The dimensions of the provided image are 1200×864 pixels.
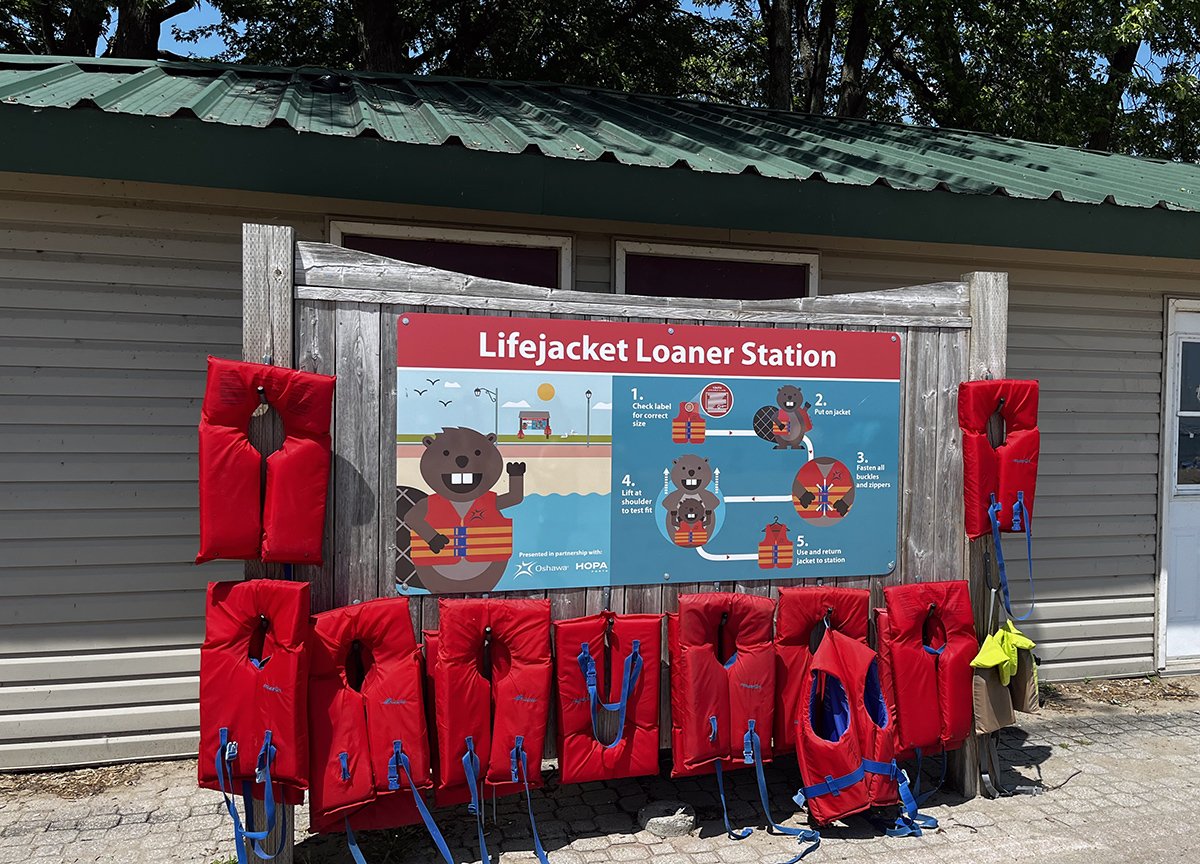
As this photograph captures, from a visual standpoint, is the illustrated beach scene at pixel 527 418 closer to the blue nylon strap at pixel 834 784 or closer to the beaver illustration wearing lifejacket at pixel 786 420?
the beaver illustration wearing lifejacket at pixel 786 420

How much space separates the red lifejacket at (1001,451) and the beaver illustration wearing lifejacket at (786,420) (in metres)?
0.74

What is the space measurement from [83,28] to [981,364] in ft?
53.3

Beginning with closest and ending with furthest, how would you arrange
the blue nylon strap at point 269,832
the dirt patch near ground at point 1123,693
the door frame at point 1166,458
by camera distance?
the blue nylon strap at point 269,832, the dirt patch near ground at point 1123,693, the door frame at point 1166,458

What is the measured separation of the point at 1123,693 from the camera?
18.4 ft

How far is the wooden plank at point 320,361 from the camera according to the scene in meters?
3.24

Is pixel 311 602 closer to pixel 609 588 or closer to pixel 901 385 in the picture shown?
pixel 609 588

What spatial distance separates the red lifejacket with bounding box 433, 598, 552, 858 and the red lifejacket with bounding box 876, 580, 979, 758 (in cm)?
150

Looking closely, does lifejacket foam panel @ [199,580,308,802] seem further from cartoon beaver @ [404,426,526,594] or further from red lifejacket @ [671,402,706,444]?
red lifejacket @ [671,402,706,444]

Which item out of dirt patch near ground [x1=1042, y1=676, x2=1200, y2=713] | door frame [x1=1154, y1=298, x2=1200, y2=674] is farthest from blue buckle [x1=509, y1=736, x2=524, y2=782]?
door frame [x1=1154, y1=298, x2=1200, y2=674]

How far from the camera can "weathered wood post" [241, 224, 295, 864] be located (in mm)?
3145

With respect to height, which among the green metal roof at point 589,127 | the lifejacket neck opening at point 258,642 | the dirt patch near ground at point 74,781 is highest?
the green metal roof at point 589,127

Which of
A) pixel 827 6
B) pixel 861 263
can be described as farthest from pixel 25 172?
pixel 827 6

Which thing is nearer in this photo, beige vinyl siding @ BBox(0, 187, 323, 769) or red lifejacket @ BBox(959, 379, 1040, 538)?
red lifejacket @ BBox(959, 379, 1040, 538)

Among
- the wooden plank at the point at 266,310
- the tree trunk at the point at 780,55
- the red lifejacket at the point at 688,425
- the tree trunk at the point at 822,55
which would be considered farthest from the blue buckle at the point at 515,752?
the tree trunk at the point at 822,55
